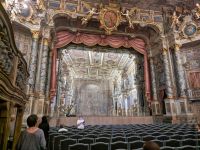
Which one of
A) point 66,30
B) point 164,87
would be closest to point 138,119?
point 164,87

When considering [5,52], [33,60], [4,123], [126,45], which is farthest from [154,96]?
[5,52]

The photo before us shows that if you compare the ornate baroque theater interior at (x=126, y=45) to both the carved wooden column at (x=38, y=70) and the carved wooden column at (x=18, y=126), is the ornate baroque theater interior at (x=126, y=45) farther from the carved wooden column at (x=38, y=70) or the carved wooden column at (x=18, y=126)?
the carved wooden column at (x=18, y=126)

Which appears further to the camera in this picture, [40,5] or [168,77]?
[168,77]

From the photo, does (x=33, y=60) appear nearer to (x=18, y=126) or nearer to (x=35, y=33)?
(x=35, y=33)

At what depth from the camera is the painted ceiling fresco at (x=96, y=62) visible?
1967 centimetres

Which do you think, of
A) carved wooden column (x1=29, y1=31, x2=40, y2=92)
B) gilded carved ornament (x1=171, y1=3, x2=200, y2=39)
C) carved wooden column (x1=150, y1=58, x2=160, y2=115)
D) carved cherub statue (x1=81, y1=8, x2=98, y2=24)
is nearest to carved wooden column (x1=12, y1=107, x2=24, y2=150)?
carved wooden column (x1=29, y1=31, x2=40, y2=92)

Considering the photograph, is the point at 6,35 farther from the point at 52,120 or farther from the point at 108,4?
the point at 108,4

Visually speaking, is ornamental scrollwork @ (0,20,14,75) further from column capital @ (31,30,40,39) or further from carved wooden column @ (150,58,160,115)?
carved wooden column @ (150,58,160,115)

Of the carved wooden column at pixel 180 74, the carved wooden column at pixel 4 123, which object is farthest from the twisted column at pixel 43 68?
the carved wooden column at pixel 180 74

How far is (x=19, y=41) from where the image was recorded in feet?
37.2

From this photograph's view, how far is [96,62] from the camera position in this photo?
22516mm

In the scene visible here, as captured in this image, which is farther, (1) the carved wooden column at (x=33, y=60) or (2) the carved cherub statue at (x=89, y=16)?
(2) the carved cherub statue at (x=89, y=16)

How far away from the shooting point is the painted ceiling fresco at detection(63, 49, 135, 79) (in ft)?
64.5

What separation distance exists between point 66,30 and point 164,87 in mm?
9480
